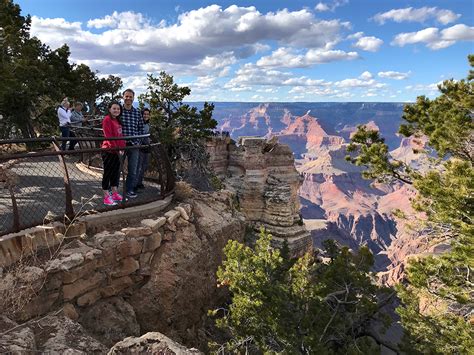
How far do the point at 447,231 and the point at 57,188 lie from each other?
11442mm

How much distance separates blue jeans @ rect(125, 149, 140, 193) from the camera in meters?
Result: 8.05

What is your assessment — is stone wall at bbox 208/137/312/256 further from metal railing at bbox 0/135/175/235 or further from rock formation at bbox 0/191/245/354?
rock formation at bbox 0/191/245/354

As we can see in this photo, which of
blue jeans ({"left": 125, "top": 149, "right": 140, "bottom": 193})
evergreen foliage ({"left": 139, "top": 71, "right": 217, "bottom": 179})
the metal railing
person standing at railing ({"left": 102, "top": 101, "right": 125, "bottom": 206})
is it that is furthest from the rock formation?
evergreen foliage ({"left": 139, "top": 71, "right": 217, "bottom": 179})

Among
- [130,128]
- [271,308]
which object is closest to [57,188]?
[130,128]

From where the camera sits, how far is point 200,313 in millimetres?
8688

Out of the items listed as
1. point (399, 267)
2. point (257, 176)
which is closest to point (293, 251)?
point (257, 176)

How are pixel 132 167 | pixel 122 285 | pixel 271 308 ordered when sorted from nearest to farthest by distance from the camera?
pixel 122 285 < pixel 271 308 < pixel 132 167

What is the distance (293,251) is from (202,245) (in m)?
21.2

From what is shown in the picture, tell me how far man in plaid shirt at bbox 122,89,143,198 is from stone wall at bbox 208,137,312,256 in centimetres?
2377

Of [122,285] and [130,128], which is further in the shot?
[130,128]

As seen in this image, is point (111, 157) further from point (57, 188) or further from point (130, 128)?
point (57, 188)

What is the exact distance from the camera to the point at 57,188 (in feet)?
30.5

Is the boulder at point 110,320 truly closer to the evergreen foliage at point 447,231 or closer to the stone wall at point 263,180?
the evergreen foliage at point 447,231

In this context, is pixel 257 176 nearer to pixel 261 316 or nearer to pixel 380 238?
pixel 261 316
